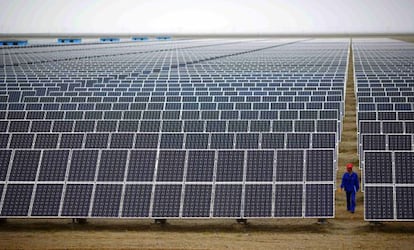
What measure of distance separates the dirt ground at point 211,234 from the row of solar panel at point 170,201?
45 centimetres

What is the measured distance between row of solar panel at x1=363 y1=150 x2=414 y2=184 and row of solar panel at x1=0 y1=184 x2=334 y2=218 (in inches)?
42.6

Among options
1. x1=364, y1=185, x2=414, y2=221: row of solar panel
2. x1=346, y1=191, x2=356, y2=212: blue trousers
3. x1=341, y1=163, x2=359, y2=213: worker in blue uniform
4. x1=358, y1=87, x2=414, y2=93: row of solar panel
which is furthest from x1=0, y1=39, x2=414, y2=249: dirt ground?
x1=358, y1=87, x2=414, y2=93: row of solar panel

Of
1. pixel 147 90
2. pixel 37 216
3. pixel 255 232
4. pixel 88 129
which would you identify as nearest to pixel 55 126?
pixel 88 129

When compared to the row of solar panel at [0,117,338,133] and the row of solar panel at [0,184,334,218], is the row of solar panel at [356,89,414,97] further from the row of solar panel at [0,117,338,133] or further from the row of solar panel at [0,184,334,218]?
the row of solar panel at [0,184,334,218]

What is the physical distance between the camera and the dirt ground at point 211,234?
12.3m

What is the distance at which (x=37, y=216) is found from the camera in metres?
13.0

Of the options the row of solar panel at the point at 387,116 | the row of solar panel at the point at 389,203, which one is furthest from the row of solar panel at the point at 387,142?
the row of solar panel at the point at 387,116

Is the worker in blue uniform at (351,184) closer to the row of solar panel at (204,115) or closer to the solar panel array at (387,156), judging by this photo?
the solar panel array at (387,156)

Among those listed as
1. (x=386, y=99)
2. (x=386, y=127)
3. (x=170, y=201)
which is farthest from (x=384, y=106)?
(x=170, y=201)

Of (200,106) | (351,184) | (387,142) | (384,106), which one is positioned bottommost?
(351,184)

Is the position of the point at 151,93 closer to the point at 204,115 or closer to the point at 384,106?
the point at 204,115

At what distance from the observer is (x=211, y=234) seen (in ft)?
42.6

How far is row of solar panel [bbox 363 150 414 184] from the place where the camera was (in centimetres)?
1309

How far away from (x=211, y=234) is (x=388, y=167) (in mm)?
4320
